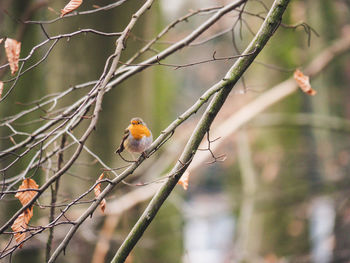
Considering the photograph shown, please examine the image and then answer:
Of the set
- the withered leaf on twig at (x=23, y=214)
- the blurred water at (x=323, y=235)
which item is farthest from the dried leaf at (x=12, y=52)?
the blurred water at (x=323, y=235)

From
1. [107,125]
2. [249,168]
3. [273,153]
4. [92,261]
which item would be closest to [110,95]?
[107,125]

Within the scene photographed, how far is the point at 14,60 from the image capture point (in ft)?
4.70

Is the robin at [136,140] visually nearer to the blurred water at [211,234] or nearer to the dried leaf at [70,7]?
the dried leaf at [70,7]

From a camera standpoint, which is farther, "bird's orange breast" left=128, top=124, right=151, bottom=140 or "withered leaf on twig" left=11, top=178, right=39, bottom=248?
"bird's orange breast" left=128, top=124, right=151, bottom=140

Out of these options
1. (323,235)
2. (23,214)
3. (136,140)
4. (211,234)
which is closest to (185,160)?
(136,140)

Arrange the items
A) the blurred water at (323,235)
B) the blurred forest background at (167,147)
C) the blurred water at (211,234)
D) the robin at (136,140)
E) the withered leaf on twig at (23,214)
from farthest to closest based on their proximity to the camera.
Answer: the blurred water at (211,234), the blurred water at (323,235), the blurred forest background at (167,147), the robin at (136,140), the withered leaf on twig at (23,214)

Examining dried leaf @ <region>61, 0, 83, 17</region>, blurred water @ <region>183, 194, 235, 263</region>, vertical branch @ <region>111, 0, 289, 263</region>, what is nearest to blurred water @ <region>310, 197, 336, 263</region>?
vertical branch @ <region>111, 0, 289, 263</region>

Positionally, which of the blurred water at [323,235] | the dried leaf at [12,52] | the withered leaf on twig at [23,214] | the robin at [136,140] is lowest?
the withered leaf on twig at [23,214]

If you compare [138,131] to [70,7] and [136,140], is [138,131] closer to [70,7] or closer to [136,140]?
[136,140]

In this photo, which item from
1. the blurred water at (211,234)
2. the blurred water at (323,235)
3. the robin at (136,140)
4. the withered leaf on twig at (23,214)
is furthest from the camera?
the blurred water at (211,234)

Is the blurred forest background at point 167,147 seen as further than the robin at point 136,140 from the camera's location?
Yes

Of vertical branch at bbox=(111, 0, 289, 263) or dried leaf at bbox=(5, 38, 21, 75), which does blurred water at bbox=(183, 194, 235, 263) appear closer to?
vertical branch at bbox=(111, 0, 289, 263)

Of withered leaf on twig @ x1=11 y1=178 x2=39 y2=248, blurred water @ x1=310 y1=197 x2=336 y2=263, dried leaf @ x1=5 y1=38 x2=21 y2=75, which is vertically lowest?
withered leaf on twig @ x1=11 y1=178 x2=39 y2=248

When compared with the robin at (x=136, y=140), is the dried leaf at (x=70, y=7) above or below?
above
